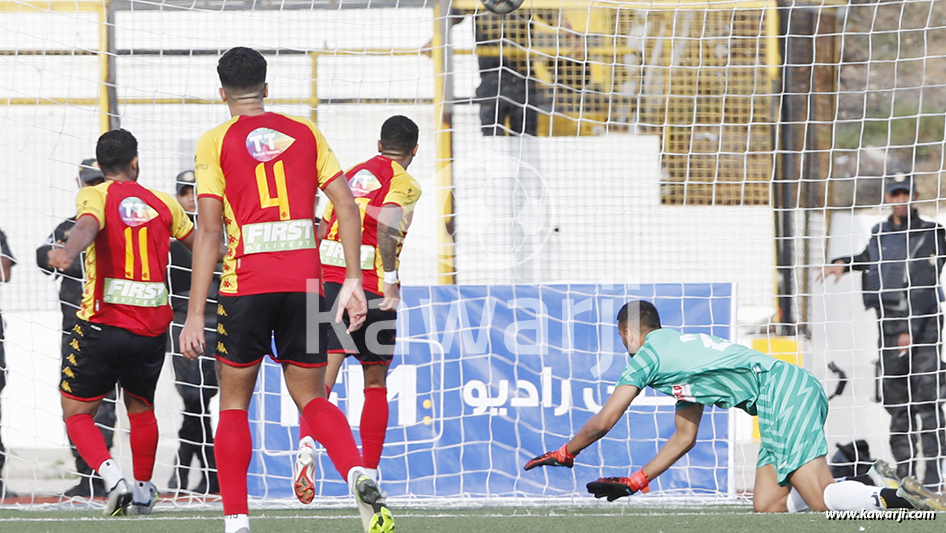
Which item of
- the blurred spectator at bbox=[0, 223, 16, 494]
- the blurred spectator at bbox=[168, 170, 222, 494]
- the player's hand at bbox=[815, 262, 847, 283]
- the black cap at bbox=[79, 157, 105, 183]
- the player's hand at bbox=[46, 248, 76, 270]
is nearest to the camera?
the player's hand at bbox=[46, 248, 76, 270]

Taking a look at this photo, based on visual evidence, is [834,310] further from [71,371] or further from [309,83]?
[71,371]

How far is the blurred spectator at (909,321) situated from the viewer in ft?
23.9

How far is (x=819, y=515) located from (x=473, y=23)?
4.59m

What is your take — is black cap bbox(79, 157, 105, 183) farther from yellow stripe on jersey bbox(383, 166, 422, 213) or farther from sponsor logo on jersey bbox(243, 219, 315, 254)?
sponsor logo on jersey bbox(243, 219, 315, 254)

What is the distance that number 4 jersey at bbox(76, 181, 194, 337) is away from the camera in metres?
5.44

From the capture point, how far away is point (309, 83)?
24.9ft

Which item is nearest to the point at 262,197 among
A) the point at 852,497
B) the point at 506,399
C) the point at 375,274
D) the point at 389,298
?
the point at 389,298

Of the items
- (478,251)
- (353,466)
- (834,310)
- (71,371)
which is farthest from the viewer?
(478,251)

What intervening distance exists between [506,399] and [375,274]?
179 centimetres

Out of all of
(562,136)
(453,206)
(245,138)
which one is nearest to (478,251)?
(453,206)

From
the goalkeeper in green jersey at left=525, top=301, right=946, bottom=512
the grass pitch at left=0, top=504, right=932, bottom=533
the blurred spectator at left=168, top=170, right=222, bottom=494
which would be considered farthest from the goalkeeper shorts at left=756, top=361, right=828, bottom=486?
the blurred spectator at left=168, top=170, right=222, bottom=494

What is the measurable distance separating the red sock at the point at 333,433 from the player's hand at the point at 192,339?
0.44 metres

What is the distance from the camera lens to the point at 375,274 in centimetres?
560

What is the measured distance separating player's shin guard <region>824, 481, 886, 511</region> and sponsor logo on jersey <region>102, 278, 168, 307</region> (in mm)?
3401
